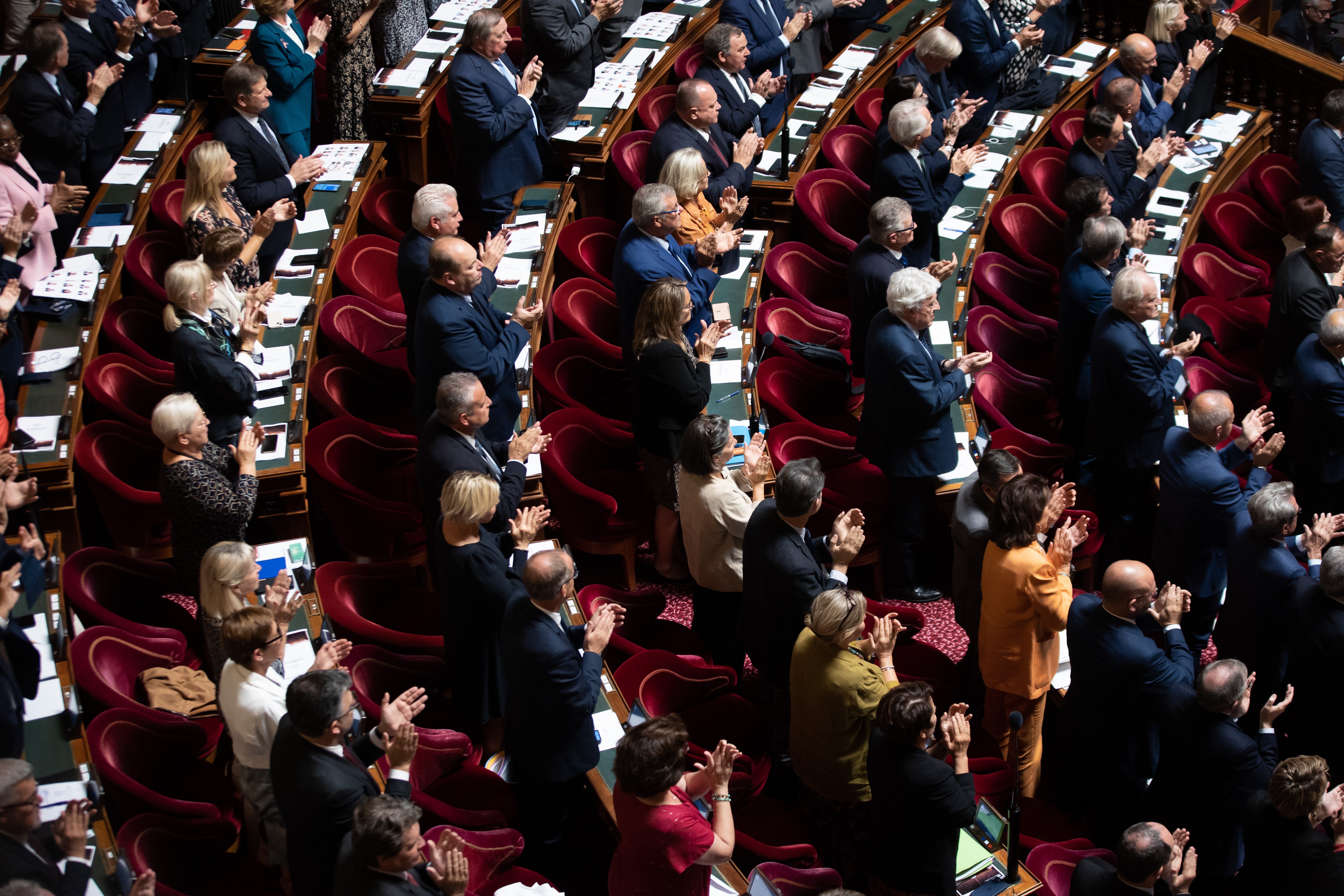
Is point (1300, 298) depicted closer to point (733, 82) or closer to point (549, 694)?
point (733, 82)

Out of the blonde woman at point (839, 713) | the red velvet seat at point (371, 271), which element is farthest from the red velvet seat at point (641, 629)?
the red velvet seat at point (371, 271)

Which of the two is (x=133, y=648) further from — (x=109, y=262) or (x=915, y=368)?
(x=915, y=368)

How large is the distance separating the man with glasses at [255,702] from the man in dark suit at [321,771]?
12 cm

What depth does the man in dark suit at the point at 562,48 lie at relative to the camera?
267 inches

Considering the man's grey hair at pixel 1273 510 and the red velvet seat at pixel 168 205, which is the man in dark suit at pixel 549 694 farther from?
the red velvet seat at pixel 168 205

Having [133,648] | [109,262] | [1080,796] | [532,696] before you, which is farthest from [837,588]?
[109,262]

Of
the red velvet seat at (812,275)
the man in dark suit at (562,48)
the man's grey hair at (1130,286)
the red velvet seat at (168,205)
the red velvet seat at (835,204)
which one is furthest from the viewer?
the red velvet seat at (835,204)

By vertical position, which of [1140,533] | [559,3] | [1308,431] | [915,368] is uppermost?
[559,3]

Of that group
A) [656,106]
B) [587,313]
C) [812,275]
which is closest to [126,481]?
[587,313]

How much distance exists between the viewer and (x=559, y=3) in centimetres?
677

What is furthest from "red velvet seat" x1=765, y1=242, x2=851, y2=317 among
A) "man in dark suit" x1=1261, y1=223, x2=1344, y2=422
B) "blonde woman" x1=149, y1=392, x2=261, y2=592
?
"blonde woman" x1=149, y1=392, x2=261, y2=592

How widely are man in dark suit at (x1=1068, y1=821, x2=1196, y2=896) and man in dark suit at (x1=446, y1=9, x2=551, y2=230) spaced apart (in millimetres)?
4282

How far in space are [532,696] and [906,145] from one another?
3.60 metres

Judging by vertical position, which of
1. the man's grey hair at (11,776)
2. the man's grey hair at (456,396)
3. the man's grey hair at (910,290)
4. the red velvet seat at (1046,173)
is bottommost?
the red velvet seat at (1046,173)
